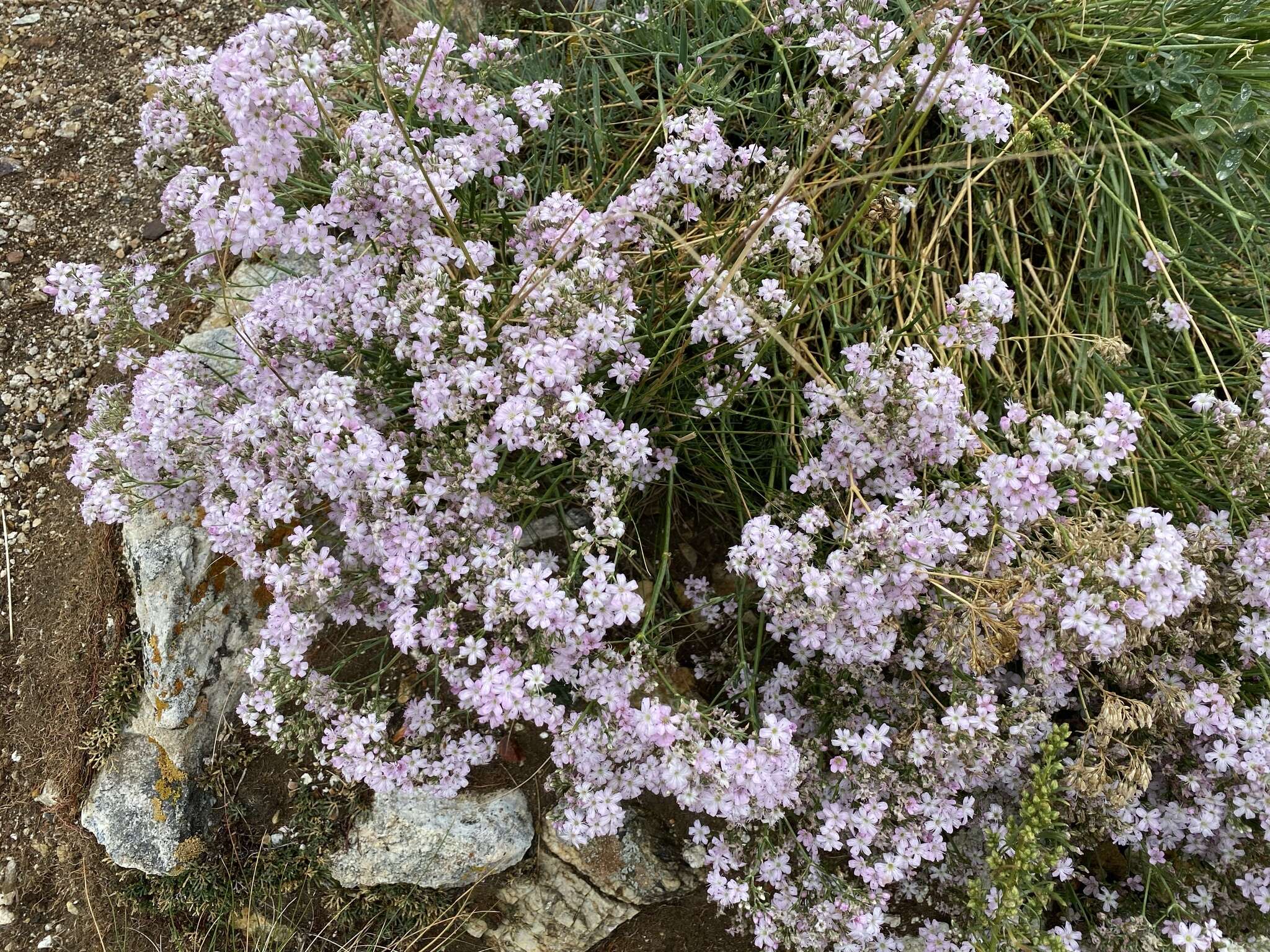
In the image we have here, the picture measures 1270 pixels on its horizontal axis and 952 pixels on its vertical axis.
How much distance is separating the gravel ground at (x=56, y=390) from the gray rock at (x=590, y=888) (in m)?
1.91

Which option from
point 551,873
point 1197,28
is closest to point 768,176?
point 1197,28

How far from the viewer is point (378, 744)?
9.62 ft

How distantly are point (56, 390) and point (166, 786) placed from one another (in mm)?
2340

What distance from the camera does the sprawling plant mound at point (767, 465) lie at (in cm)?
262

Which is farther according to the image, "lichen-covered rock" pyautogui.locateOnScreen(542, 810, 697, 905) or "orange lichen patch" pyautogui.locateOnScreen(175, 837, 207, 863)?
"orange lichen patch" pyautogui.locateOnScreen(175, 837, 207, 863)

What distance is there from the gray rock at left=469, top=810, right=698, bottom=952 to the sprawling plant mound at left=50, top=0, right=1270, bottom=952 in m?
0.24

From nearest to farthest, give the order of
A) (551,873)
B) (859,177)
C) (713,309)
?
(859,177), (713,309), (551,873)

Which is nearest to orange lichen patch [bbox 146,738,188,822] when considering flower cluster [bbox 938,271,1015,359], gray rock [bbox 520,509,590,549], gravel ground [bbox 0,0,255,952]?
gravel ground [bbox 0,0,255,952]

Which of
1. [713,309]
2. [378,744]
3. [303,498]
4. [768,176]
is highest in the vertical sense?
[768,176]

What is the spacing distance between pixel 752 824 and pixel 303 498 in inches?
81.2

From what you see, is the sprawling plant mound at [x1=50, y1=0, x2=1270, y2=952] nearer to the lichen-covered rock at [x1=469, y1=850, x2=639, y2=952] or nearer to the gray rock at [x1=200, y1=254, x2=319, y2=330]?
the lichen-covered rock at [x1=469, y1=850, x2=639, y2=952]

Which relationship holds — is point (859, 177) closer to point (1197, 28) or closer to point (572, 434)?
point (572, 434)

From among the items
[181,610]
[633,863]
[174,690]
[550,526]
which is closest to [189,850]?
[174,690]

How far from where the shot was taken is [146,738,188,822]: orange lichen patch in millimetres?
3818
